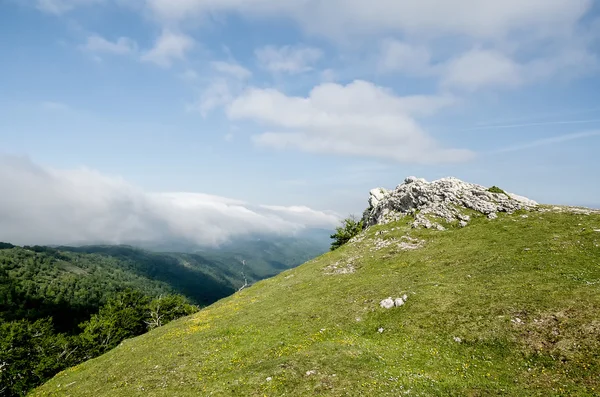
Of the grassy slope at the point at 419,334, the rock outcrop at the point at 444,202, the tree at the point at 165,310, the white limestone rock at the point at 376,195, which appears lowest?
the tree at the point at 165,310

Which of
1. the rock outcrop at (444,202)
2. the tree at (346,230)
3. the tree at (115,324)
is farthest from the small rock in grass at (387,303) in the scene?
the tree at (115,324)

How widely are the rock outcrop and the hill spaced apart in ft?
7.97

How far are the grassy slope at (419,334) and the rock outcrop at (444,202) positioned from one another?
8.09m

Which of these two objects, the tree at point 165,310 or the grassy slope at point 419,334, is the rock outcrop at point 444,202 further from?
the tree at point 165,310

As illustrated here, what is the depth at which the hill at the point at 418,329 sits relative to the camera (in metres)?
22.7

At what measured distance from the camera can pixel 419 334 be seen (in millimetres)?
29594

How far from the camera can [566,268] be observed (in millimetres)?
34531

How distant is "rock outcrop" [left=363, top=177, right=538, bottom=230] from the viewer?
198ft

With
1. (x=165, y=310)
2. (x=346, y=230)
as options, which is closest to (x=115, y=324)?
(x=165, y=310)

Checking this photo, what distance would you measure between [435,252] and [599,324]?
27.1m

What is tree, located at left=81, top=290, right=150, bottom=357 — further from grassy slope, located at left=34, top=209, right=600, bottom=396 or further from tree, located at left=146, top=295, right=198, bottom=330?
grassy slope, located at left=34, top=209, right=600, bottom=396

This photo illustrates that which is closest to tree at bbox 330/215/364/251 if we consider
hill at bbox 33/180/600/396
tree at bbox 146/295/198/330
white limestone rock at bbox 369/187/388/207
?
white limestone rock at bbox 369/187/388/207

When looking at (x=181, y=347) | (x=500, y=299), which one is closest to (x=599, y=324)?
(x=500, y=299)

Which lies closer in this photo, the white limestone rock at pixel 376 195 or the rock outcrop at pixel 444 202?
the rock outcrop at pixel 444 202
